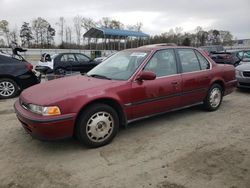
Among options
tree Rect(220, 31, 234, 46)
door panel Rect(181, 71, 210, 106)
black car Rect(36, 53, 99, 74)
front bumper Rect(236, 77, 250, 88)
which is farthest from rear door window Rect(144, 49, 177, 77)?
tree Rect(220, 31, 234, 46)

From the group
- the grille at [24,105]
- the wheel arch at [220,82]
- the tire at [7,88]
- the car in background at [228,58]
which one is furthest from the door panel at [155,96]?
the car in background at [228,58]

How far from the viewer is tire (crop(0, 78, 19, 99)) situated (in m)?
8.12

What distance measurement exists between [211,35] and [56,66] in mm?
62816

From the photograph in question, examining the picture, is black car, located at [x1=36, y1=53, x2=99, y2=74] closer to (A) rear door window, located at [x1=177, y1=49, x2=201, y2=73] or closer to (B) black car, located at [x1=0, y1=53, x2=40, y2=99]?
(B) black car, located at [x1=0, y1=53, x2=40, y2=99]

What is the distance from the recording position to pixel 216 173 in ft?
11.1

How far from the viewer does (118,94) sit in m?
4.35

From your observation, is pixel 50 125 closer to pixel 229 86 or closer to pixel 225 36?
pixel 229 86

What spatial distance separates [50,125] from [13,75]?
513cm

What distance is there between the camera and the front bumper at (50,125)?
3.74m

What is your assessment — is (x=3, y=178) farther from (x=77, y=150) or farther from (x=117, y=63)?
(x=117, y=63)

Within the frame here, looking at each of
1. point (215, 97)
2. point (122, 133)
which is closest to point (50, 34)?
point (215, 97)

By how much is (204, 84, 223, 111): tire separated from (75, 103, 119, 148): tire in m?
2.62

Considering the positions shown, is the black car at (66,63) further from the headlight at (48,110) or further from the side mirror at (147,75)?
the headlight at (48,110)

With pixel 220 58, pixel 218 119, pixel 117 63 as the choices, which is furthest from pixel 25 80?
pixel 220 58
